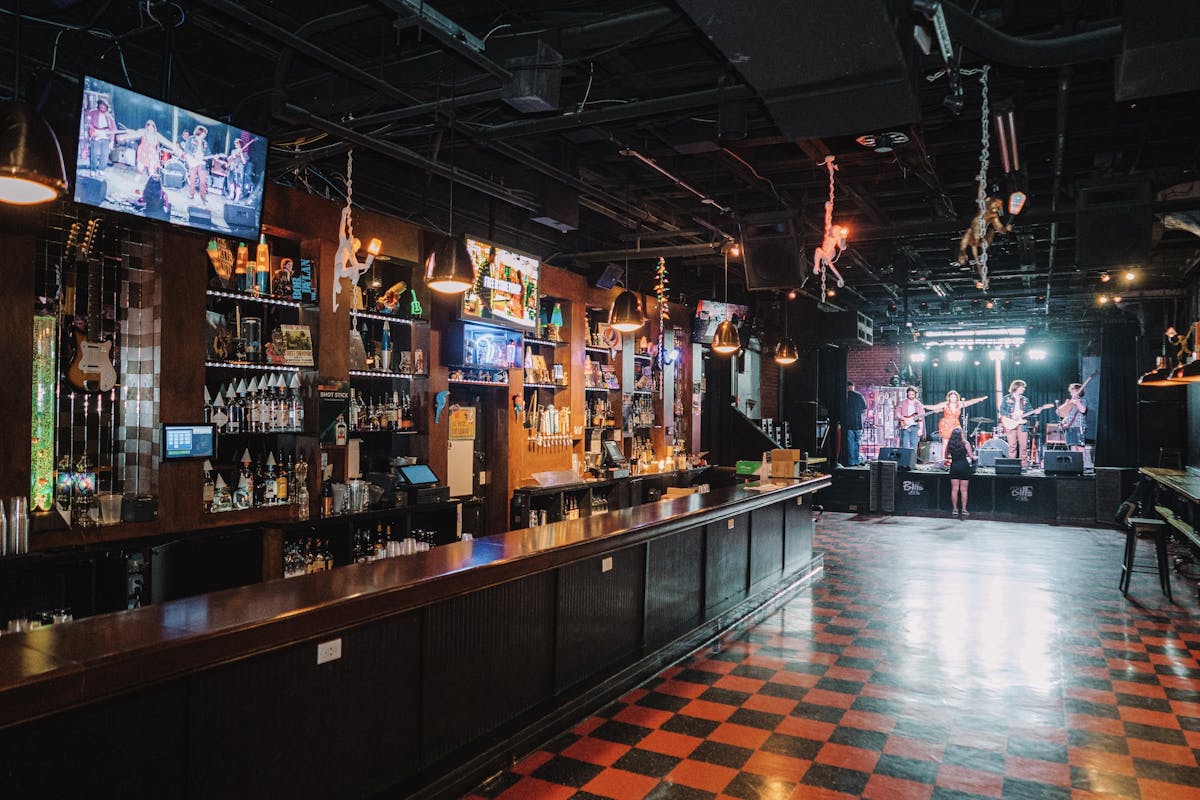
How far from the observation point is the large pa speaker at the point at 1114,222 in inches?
247

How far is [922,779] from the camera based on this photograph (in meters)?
3.48

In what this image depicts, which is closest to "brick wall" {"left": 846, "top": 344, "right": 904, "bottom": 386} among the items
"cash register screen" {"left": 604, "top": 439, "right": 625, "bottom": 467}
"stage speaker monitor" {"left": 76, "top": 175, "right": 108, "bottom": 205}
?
"cash register screen" {"left": 604, "top": 439, "right": 625, "bottom": 467}

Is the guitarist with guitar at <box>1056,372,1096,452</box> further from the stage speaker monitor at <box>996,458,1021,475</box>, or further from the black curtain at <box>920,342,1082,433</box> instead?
the stage speaker monitor at <box>996,458,1021,475</box>

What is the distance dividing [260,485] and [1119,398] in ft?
45.2

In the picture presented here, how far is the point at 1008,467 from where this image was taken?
13422 mm

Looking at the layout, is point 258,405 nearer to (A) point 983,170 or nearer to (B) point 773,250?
(B) point 773,250

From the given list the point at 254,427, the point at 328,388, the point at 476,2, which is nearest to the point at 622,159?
the point at 476,2

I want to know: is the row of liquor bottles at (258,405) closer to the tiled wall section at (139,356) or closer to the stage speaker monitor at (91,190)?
the tiled wall section at (139,356)

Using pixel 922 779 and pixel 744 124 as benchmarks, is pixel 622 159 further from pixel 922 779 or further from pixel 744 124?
pixel 922 779

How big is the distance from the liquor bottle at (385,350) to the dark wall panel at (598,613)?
2705 millimetres

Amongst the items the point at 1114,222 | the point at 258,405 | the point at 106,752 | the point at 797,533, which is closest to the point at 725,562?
the point at 797,533

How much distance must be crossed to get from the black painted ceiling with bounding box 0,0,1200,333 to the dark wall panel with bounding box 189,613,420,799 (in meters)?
2.56

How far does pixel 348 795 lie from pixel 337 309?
11.9 ft

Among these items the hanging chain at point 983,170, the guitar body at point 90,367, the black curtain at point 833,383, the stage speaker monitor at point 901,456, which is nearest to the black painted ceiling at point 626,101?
the hanging chain at point 983,170
